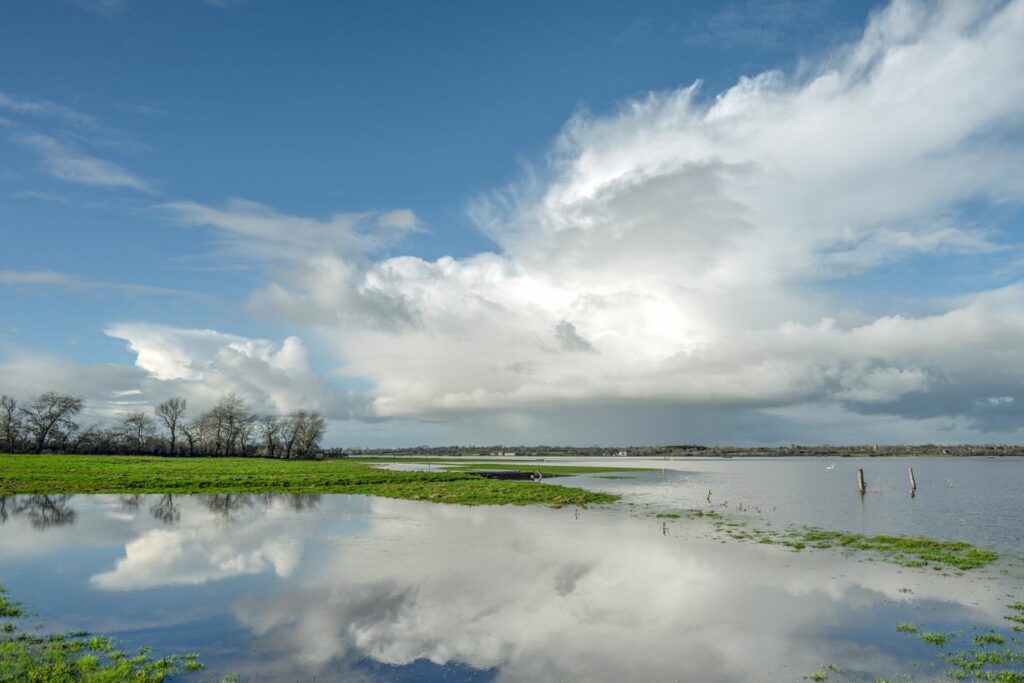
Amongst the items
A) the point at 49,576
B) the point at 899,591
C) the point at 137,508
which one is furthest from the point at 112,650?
the point at 137,508

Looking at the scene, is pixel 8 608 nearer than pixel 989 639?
No

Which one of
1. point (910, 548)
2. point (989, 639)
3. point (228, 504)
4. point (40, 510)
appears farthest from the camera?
point (228, 504)

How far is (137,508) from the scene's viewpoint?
5462 centimetres

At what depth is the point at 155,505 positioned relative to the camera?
57500 millimetres

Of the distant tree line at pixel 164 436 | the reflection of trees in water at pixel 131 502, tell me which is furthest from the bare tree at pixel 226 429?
the reflection of trees in water at pixel 131 502

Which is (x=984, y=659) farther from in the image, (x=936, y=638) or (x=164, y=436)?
(x=164, y=436)

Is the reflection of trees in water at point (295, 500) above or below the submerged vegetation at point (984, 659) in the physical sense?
below

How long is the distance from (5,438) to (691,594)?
179 metres

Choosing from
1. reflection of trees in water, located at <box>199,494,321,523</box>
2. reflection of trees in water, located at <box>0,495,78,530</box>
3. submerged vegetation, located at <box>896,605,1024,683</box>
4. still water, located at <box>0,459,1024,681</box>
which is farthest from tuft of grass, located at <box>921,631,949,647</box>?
reflection of trees in water, located at <box>0,495,78,530</box>

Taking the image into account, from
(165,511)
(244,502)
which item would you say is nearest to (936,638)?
(165,511)

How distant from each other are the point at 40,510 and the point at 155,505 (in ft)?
29.2

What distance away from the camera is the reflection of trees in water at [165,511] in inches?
1888

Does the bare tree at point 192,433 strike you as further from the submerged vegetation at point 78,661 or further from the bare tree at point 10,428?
the submerged vegetation at point 78,661

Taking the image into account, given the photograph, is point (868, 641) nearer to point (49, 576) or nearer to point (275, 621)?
point (275, 621)
